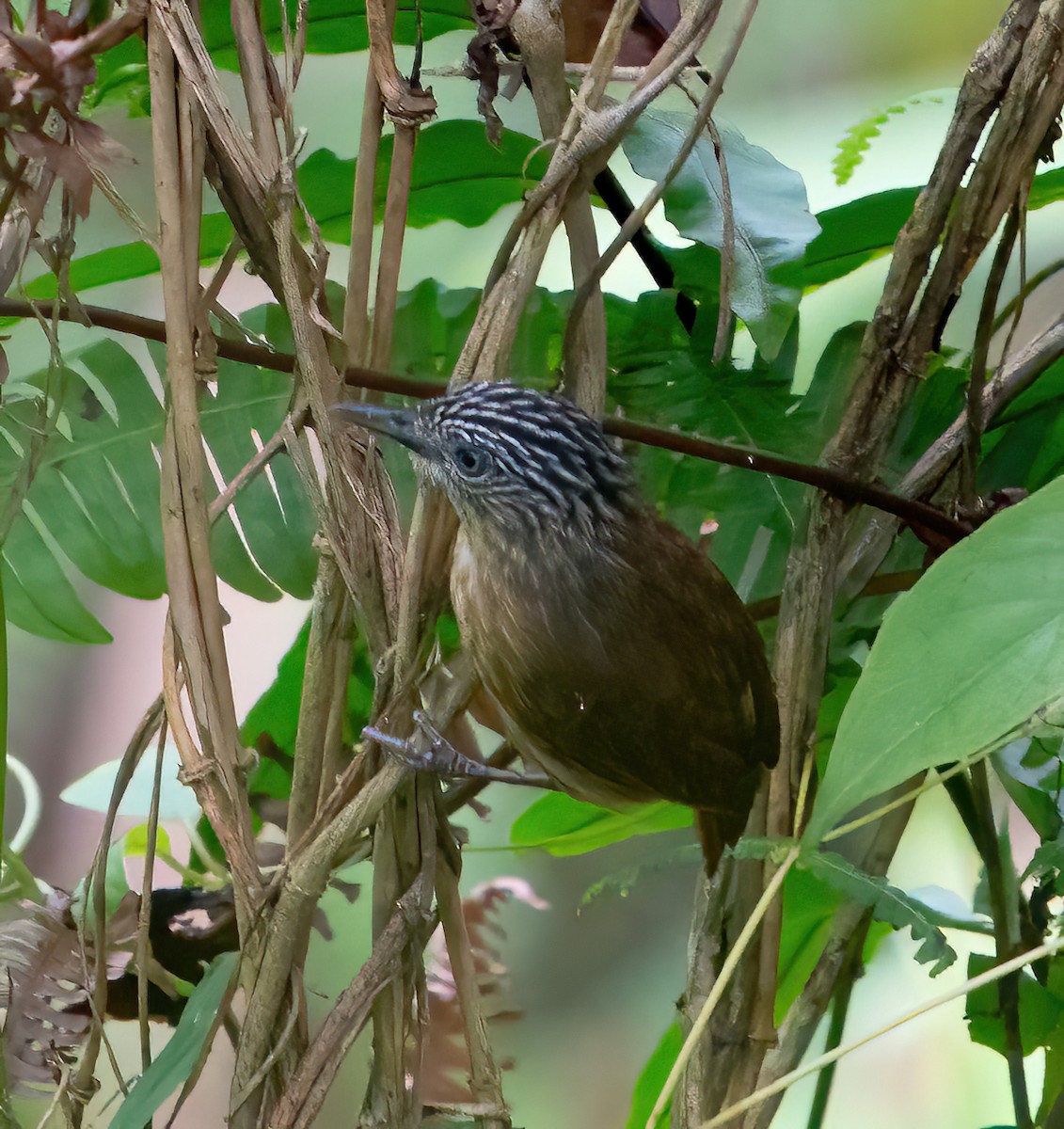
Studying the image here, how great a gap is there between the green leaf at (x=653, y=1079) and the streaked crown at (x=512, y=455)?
16.9 inches

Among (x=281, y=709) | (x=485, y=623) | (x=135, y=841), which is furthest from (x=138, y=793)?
(x=485, y=623)

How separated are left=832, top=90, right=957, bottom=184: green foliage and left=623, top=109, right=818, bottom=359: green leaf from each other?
18cm

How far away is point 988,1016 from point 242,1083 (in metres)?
0.55

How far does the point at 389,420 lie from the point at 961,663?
0.31 m

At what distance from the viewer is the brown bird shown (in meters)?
0.52

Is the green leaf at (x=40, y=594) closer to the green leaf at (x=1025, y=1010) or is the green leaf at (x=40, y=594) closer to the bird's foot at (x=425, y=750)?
the bird's foot at (x=425, y=750)

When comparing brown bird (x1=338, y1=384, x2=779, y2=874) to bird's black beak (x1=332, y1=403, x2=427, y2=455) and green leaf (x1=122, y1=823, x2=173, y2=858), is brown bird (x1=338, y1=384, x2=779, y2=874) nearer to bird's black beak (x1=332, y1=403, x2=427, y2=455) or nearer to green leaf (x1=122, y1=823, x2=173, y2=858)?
bird's black beak (x1=332, y1=403, x2=427, y2=455)

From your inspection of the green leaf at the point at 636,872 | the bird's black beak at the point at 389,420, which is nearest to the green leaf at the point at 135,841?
the green leaf at the point at 636,872

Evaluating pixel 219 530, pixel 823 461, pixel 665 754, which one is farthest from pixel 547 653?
pixel 219 530

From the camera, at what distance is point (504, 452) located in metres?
0.51

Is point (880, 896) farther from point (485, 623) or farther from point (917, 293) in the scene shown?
point (917, 293)

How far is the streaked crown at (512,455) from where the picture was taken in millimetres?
512

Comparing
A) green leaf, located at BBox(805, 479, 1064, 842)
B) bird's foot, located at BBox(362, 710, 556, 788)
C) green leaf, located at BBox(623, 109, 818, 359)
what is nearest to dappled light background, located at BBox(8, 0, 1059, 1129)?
green leaf, located at BBox(623, 109, 818, 359)

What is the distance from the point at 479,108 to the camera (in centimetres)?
54
